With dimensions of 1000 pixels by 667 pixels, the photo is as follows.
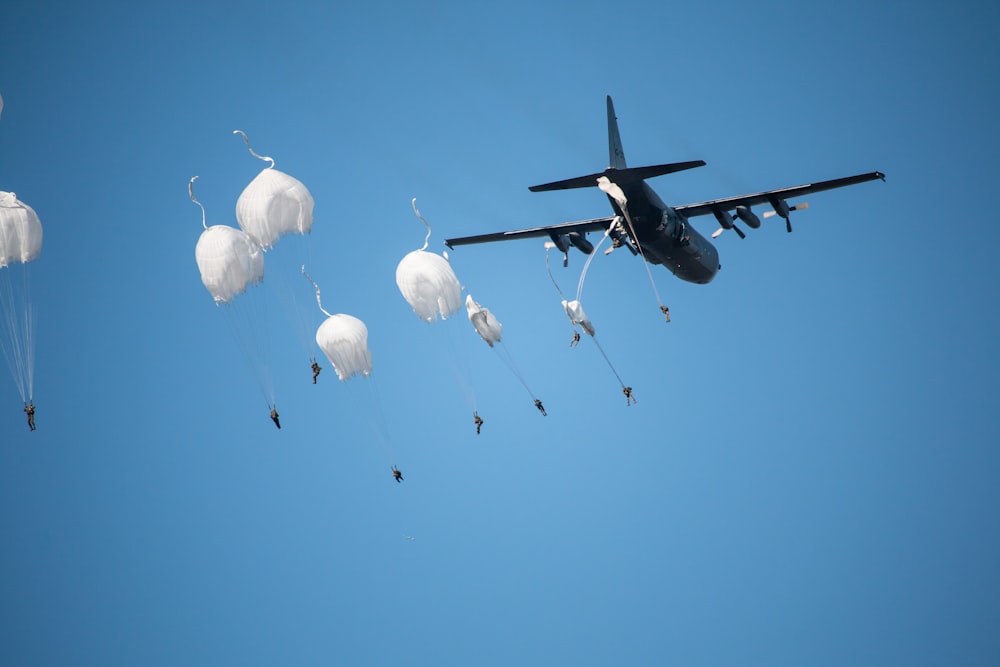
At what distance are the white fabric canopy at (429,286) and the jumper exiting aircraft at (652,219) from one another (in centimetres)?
561

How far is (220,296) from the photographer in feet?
98.7

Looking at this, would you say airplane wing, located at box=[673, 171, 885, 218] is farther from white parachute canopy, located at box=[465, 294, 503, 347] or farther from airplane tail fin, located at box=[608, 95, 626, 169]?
white parachute canopy, located at box=[465, 294, 503, 347]

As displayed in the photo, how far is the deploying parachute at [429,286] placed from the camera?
31328 millimetres

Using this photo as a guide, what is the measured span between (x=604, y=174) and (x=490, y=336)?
7493 mm

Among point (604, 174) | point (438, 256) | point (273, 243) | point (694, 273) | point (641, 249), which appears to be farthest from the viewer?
point (694, 273)

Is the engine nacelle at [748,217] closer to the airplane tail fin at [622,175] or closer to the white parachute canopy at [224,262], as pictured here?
the airplane tail fin at [622,175]

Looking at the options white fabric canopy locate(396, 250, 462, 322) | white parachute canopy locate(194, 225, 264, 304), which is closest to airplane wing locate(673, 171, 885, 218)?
white fabric canopy locate(396, 250, 462, 322)

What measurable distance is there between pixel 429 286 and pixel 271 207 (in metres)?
5.57

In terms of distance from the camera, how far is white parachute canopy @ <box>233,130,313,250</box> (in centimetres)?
2980

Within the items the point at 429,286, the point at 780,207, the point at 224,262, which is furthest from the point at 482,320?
the point at 780,207

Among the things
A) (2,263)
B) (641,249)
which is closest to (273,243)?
(2,263)

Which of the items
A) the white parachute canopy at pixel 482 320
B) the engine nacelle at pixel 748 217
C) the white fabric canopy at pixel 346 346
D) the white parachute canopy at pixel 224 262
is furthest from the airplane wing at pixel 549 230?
the white parachute canopy at pixel 224 262

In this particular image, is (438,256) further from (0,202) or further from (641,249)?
(0,202)

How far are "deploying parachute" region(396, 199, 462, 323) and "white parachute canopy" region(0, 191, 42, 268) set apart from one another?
37.0 feet
